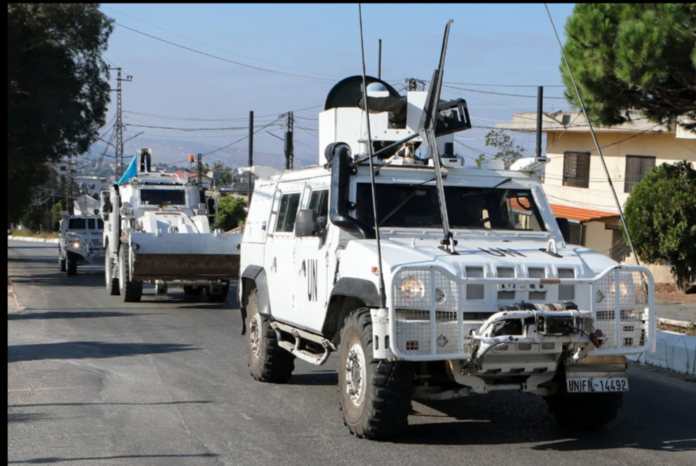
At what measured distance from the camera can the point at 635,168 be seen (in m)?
31.4

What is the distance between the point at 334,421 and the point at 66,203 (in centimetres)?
8834

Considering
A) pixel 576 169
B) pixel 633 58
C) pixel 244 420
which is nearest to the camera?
pixel 244 420

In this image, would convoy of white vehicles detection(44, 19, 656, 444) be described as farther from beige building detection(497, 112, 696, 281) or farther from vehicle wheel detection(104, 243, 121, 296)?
beige building detection(497, 112, 696, 281)

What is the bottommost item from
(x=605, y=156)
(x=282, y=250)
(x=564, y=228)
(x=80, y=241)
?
(x=80, y=241)

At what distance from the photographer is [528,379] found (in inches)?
263

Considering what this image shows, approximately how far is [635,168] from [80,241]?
64.0ft

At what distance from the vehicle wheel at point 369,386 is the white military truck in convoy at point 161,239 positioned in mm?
11533

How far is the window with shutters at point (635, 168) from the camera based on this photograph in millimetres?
30984

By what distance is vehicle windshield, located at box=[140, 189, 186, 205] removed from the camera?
21656 mm

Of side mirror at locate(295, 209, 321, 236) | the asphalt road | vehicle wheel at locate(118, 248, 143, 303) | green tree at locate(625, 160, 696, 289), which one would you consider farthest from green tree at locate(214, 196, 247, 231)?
side mirror at locate(295, 209, 321, 236)

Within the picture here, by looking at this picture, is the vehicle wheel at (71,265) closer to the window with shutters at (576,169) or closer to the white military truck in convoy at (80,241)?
the white military truck in convoy at (80,241)

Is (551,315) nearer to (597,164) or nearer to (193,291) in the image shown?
(193,291)

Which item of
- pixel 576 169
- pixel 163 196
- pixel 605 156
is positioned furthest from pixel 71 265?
pixel 605 156

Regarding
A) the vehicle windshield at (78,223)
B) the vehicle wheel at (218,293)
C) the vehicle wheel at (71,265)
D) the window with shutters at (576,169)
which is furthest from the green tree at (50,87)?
the window with shutters at (576,169)
